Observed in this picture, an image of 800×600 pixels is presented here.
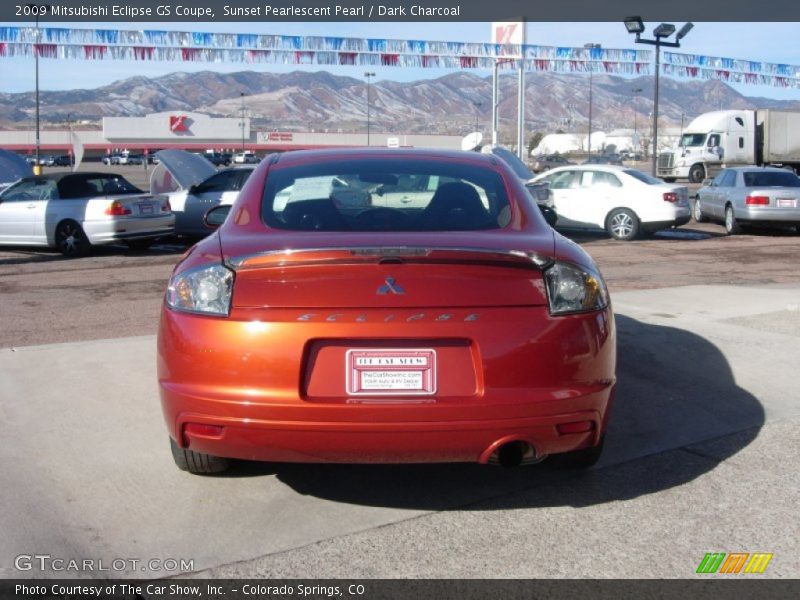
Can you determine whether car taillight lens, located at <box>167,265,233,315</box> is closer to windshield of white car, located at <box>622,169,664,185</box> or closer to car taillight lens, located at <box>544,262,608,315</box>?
car taillight lens, located at <box>544,262,608,315</box>

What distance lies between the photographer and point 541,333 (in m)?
3.47

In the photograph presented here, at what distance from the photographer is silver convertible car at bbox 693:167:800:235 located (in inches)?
725

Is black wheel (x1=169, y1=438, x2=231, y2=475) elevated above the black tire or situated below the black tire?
below

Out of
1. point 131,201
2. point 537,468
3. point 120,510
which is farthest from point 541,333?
point 131,201

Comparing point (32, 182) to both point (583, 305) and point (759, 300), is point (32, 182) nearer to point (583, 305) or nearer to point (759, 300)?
point (759, 300)

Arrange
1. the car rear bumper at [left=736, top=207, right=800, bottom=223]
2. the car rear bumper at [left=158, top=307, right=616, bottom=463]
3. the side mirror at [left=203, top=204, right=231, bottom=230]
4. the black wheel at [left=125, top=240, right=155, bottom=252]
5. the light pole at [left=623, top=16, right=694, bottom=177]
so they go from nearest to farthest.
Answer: the car rear bumper at [left=158, top=307, right=616, bottom=463]
the side mirror at [left=203, top=204, right=231, bottom=230]
the black wheel at [left=125, top=240, right=155, bottom=252]
the car rear bumper at [left=736, top=207, right=800, bottom=223]
the light pole at [left=623, top=16, right=694, bottom=177]

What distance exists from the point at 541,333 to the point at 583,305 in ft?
0.91

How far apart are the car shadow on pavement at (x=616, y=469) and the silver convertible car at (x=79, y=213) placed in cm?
1067

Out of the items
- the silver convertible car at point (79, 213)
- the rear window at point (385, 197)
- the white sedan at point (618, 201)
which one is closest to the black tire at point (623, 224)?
the white sedan at point (618, 201)

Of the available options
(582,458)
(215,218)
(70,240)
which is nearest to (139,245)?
(70,240)

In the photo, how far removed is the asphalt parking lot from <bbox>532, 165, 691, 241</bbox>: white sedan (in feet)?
36.7

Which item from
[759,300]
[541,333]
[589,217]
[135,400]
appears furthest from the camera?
[589,217]

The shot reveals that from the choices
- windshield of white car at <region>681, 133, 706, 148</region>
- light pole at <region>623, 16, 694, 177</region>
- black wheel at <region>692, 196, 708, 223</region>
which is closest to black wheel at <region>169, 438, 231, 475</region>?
black wheel at <region>692, 196, 708, 223</region>

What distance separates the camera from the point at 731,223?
19.3 metres
